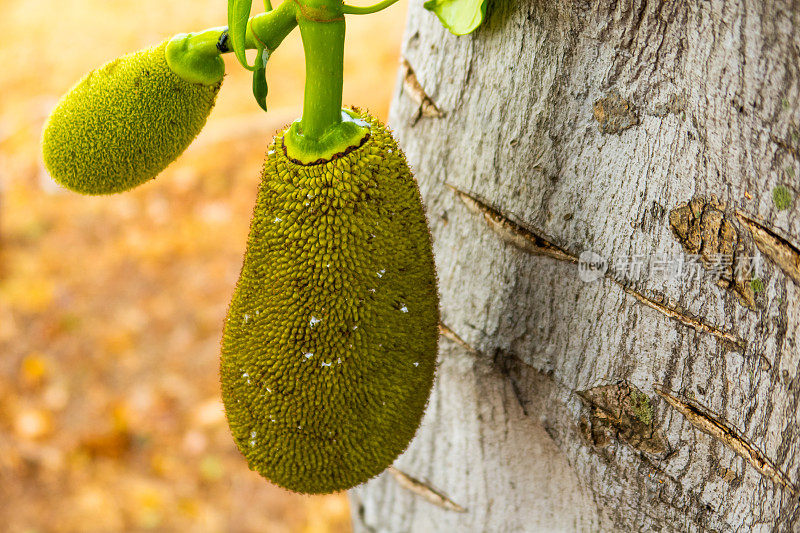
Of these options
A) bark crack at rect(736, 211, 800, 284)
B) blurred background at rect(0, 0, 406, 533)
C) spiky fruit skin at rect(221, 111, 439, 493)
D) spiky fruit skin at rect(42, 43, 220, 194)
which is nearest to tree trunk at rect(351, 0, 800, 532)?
bark crack at rect(736, 211, 800, 284)

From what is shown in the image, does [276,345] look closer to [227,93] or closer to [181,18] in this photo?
[227,93]

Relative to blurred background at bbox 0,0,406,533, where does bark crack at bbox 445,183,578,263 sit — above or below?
above

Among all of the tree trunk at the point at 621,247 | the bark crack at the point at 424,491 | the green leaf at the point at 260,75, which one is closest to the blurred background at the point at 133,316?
the bark crack at the point at 424,491

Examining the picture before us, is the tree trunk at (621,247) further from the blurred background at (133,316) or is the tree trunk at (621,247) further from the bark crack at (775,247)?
the blurred background at (133,316)

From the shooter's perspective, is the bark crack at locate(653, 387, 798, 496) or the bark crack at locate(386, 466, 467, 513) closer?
the bark crack at locate(653, 387, 798, 496)

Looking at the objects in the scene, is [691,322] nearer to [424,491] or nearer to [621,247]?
[621,247]

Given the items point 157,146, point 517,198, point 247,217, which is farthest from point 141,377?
point 517,198

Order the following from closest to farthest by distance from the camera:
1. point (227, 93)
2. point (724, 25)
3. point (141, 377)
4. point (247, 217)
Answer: point (724, 25) < point (141, 377) < point (247, 217) < point (227, 93)

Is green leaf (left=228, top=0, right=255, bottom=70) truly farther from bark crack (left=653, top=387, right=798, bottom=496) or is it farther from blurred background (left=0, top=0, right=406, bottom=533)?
blurred background (left=0, top=0, right=406, bottom=533)
